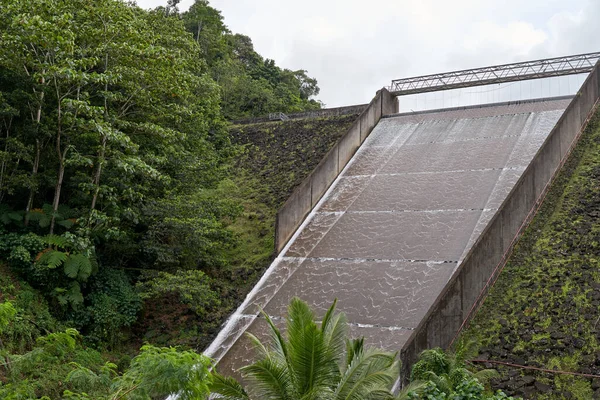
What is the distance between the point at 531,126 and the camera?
17328 mm

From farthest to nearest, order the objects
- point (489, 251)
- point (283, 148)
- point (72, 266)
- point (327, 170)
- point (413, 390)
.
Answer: point (283, 148), point (327, 170), point (72, 266), point (489, 251), point (413, 390)

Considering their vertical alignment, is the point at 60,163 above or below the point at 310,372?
above

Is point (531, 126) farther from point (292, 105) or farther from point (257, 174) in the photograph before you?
point (292, 105)

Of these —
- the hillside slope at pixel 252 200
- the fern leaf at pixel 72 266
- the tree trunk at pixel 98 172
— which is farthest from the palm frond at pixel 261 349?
the tree trunk at pixel 98 172

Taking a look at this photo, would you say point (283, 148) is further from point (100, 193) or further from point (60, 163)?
point (60, 163)

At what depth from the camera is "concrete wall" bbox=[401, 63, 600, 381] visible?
8.94 m

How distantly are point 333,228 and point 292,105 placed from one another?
20.0 metres

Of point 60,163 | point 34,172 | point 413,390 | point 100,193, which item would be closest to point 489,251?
point 413,390

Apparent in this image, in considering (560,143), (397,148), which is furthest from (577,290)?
(397,148)

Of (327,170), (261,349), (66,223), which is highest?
(327,170)

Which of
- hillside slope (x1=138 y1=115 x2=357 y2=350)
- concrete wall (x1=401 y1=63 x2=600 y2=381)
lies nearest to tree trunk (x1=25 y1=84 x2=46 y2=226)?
hillside slope (x1=138 y1=115 x2=357 y2=350)

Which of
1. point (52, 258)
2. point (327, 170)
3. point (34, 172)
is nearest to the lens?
point (52, 258)

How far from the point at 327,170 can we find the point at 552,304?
8.86m

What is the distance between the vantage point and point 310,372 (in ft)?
22.7
